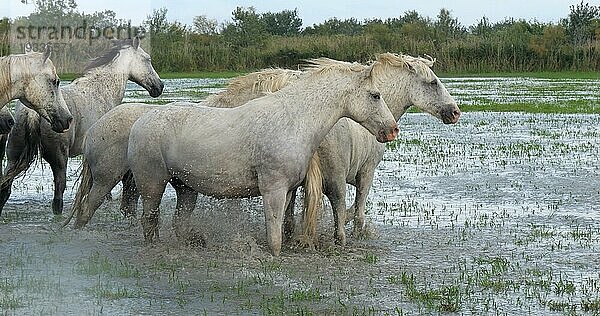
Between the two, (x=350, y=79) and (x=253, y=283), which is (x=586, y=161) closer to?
(x=350, y=79)

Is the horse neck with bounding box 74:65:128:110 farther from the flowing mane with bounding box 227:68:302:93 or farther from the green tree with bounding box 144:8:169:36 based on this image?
the green tree with bounding box 144:8:169:36

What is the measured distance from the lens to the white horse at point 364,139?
920cm

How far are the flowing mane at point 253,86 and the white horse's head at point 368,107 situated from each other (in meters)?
0.72

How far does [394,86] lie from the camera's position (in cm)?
973

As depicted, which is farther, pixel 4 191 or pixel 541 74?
pixel 541 74

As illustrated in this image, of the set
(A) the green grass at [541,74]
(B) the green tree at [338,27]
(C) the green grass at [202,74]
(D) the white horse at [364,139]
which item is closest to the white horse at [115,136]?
(D) the white horse at [364,139]

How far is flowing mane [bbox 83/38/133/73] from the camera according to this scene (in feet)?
40.8

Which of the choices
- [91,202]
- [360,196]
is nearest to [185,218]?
[91,202]

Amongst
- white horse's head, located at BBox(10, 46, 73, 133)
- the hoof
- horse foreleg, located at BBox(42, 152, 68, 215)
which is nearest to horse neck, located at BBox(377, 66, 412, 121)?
white horse's head, located at BBox(10, 46, 73, 133)

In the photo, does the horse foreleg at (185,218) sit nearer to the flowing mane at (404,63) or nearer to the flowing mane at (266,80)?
the flowing mane at (266,80)

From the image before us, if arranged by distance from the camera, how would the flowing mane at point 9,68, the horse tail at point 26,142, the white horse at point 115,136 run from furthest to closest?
the horse tail at point 26,142, the flowing mane at point 9,68, the white horse at point 115,136

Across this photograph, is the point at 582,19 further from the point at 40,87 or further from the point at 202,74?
the point at 40,87

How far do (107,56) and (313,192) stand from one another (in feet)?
15.1

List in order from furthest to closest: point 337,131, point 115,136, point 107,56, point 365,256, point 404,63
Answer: point 107,56 < point 404,63 < point 115,136 < point 337,131 < point 365,256
